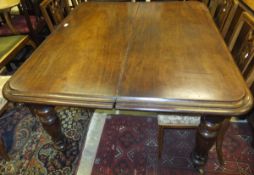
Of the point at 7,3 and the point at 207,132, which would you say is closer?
the point at 207,132

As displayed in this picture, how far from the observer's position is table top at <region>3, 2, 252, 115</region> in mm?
872

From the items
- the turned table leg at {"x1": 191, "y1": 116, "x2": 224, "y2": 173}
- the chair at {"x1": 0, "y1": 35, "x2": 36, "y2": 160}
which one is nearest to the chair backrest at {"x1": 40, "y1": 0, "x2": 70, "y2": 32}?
the chair at {"x1": 0, "y1": 35, "x2": 36, "y2": 160}

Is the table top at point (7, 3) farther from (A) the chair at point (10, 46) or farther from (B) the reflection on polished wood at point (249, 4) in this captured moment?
(B) the reflection on polished wood at point (249, 4)

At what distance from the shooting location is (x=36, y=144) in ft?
5.53

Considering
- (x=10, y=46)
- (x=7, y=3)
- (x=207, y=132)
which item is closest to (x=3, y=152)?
(x=10, y=46)

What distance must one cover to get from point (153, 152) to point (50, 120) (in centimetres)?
80

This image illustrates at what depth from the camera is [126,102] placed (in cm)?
88

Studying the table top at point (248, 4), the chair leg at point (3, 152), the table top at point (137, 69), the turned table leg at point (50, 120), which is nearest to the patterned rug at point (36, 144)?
the chair leg at point (3, 152)

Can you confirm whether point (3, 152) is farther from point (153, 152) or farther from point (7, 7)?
point (7, 7)

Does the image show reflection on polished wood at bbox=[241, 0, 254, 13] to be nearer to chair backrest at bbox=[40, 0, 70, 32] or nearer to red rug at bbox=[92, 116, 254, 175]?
red rug at bbox=[92, 116, 254, 175]

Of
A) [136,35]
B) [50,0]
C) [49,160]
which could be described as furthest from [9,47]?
[136,35]

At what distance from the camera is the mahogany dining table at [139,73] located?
87cm

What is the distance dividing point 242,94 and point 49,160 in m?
1.40

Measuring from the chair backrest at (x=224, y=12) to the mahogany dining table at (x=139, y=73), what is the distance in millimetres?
173
